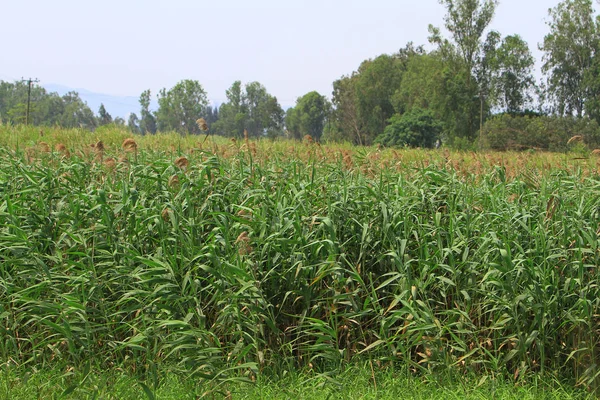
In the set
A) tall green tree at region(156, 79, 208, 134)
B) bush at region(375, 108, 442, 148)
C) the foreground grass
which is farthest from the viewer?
tall green tree at region(156, 79, 208, 134)

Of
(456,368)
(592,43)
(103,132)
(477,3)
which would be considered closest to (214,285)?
(456,368)

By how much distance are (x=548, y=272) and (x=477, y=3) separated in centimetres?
4480

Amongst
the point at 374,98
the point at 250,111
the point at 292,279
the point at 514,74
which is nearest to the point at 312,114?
the point at 250,111

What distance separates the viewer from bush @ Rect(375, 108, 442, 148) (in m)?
42.5

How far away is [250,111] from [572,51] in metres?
87.8

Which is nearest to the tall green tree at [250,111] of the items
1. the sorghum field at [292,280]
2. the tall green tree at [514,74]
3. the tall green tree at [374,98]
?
the tall green tree at [374,98]

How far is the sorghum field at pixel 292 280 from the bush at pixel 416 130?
37930 mm

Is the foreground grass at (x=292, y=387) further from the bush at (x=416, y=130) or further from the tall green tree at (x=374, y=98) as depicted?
the tall green tree at (x=374, y=98)

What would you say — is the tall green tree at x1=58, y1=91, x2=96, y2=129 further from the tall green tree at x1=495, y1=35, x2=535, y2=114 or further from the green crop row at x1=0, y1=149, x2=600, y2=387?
the green crop row at x1=0, y1=149, x2=600, y2=387

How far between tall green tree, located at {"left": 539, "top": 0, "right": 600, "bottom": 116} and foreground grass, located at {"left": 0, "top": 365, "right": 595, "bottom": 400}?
48043 millimetres

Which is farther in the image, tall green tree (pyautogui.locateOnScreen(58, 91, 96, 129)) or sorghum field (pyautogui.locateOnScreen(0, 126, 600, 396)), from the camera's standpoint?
tall green tree (pyautogui.locateOnScreen(58, 91, 96, 129))

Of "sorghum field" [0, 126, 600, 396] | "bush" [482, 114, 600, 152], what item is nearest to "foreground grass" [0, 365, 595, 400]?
"sorghum field" [0, 126, 600, 396]

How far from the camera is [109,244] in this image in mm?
4488

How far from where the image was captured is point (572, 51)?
1891 inches
